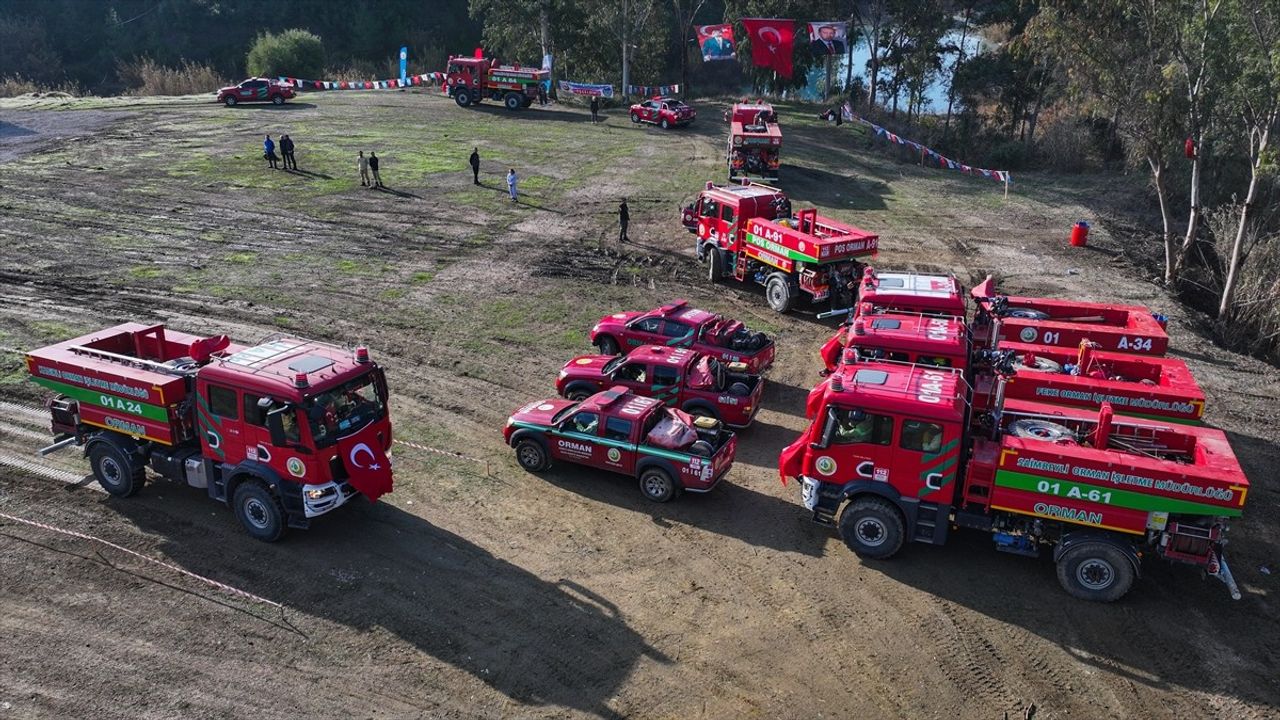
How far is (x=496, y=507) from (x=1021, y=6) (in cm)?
4118

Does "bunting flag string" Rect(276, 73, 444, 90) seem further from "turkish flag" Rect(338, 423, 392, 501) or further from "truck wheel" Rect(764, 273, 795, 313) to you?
"turkish flag" Rect(338, 423, 392, 501)

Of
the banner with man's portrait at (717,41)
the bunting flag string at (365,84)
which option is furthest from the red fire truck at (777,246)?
the bunting flag string at (365,84)

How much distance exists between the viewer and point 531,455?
15234 mm

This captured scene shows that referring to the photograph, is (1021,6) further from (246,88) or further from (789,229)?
(246,88)

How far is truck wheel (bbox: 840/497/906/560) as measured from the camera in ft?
40.7

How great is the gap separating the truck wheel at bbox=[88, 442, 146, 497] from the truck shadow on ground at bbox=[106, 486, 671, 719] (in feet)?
0.91

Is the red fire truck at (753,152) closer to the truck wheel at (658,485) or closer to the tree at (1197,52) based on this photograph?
the tree at (1197,52)

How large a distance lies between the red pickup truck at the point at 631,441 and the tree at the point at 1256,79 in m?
16.8

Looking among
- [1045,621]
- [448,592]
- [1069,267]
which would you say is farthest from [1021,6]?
[448,592]

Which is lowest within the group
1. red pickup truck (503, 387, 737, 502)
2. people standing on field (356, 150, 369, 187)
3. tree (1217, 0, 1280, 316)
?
red pickup truck (503, 387, 737, 502)

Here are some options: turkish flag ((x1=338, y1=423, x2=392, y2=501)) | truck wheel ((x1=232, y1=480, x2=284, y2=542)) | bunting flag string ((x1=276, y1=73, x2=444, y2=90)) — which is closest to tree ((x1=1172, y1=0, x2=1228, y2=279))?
turkish flag ((x1=338, y1=423, x2=392, y2=501))

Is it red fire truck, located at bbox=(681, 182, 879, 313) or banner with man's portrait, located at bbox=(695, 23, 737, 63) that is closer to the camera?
red fire truck, located at bbox=(681, 182, 879, 313)

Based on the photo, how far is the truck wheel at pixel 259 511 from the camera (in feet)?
41.0

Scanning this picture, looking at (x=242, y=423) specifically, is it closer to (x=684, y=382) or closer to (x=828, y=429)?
(x=684, y=382)
